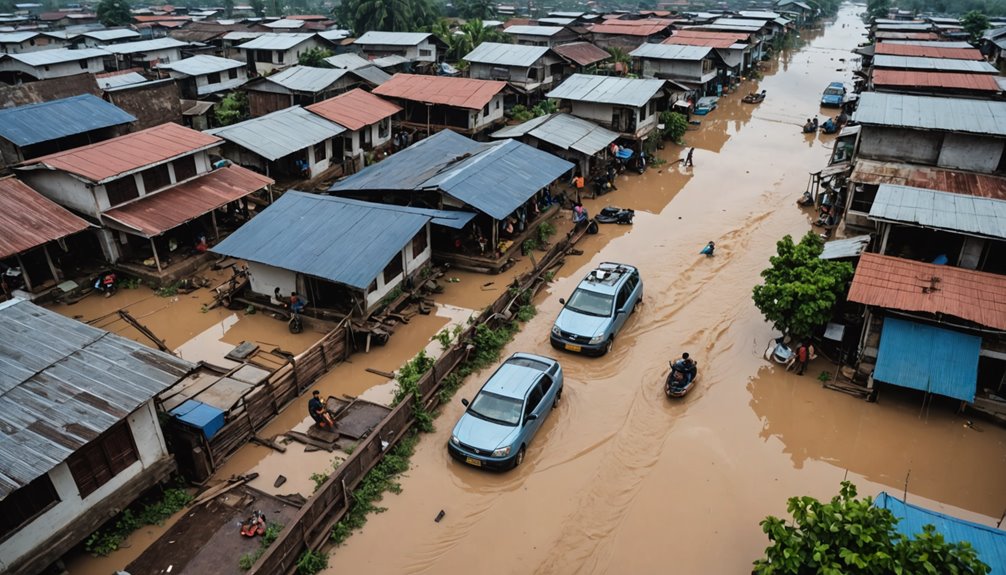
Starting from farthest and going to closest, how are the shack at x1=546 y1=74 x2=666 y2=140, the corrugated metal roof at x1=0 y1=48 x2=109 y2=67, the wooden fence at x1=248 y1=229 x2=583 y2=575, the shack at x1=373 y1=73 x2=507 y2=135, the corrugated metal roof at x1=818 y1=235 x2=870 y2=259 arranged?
the corrugated metal roof at x1=0 y1=48 x2=109 y2=67, the shack at x1=373 y1=73 x2=507 y2=135, the shack at x1=546 y1=74 x2=666 y2=140, the corrugated metal roof at x1=818 y1=235 x2=870 y2=259, the wooden fence at x1=248 y1=229 x2=583 y2=575

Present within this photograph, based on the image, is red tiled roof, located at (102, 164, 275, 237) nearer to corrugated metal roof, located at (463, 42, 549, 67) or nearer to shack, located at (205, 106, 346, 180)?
shack, located at (205, 106, 346, 180)

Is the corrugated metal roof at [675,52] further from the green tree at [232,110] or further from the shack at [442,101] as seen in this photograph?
the green tree at [232,110]

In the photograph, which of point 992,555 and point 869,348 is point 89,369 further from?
point 869,348

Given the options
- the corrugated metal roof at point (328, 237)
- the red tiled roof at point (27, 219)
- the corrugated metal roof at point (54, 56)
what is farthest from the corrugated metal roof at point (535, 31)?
the red tiled roof at point (27, 219)

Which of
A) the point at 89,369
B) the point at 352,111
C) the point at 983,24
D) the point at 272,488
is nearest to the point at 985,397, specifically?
the point at 272,488

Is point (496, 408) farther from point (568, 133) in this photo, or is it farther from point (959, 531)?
point (568, 133)

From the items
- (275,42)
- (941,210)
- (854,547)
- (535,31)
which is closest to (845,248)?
(941,210)

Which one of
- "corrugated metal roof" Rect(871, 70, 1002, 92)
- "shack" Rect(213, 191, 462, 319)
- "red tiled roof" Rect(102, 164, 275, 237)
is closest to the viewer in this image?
"shack" Rect(213, 191, 462, 319)

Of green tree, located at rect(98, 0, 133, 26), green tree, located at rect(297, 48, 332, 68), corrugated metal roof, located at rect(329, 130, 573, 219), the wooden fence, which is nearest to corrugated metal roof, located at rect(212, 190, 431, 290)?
corrugated metal roof, located at rect(329, 130, 573, 219)
